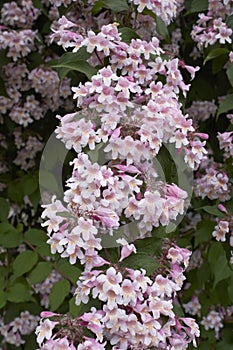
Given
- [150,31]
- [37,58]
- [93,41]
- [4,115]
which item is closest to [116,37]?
[93,41]

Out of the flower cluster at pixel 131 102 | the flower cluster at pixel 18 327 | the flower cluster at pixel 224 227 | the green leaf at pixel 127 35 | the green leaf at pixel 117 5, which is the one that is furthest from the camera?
the flower cluster at pixel 18 327

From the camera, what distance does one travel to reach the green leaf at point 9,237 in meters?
2.34

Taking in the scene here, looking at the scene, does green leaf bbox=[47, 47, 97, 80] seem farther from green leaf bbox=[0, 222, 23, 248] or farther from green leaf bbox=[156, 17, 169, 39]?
green leaf bbox=[0, 222, 23, 248]

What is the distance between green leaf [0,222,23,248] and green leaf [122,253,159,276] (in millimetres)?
909

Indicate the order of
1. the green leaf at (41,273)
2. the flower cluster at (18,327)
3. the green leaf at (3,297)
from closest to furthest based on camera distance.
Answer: the green leaf at (41,273) < the green leaf at (3,297) < the flower cluster at (18,327)

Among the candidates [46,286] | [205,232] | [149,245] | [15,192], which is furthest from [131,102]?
[46,286]

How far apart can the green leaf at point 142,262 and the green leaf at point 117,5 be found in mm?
678

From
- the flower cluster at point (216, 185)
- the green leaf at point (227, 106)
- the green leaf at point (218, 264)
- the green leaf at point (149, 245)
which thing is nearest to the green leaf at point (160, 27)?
the green leaf at point (227, 106)

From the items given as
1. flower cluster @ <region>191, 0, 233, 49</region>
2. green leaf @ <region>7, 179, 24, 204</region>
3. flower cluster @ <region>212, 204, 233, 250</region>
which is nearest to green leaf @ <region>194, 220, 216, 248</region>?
flower cluster @ <region>212, 204, 233, 250</region>

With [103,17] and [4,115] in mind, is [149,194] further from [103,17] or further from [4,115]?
[4,115]

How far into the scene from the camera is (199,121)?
2582 mm

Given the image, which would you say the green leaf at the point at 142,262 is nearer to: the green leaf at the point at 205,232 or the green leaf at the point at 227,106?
the green leaf at the point at 227,106

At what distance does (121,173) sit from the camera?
142cm

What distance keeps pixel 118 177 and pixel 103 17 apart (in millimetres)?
883
